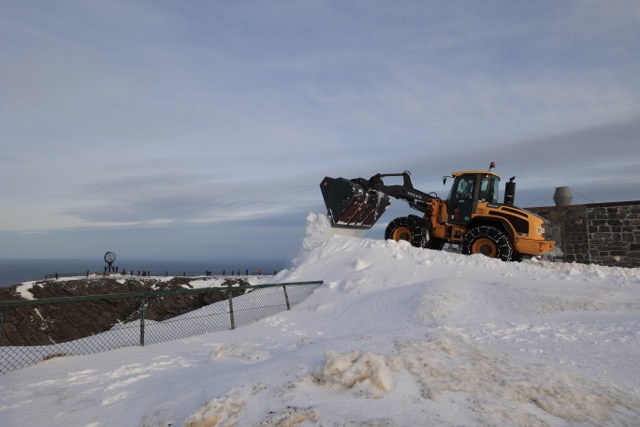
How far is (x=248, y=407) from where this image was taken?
388 centimetres

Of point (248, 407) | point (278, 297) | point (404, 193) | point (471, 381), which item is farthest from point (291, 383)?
point (404, 193)

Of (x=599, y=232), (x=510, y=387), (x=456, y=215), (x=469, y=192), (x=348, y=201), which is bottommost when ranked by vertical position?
(x=510, y=387)

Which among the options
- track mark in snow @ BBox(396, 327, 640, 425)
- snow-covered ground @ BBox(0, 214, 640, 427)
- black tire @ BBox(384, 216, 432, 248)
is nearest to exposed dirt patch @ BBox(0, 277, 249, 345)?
black tire @ BBox(384, 216, 432, 248)

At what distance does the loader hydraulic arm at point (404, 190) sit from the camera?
16281 millimetres

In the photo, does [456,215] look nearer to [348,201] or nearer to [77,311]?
[348,201]

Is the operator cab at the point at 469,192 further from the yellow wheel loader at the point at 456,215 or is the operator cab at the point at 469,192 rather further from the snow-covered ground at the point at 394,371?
the snow-covered ground at the point at 394,371

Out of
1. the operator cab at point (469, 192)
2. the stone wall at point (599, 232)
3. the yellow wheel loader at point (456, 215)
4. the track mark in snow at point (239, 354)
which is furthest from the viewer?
the stone wall at point (599, 232)

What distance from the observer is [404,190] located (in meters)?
16.5

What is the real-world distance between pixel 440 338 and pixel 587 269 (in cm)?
888

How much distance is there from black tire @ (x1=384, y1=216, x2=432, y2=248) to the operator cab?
3.34ft

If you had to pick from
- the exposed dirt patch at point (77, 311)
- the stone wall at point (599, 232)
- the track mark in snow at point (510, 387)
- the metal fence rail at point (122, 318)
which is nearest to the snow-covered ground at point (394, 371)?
the track mark in snow at point (510, 387)

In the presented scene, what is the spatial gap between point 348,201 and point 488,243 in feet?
16.0

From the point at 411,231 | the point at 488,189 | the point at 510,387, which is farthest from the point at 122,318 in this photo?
the point at 510,387

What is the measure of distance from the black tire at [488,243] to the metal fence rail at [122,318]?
522 centimetres
